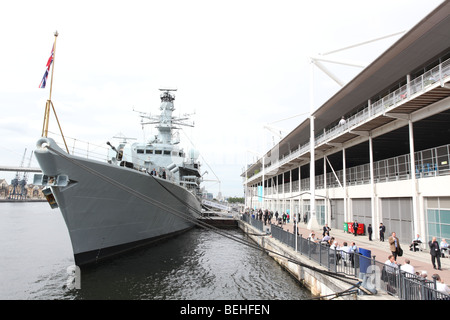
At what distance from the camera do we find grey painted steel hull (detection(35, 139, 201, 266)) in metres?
10.2

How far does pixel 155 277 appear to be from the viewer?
10641 mm

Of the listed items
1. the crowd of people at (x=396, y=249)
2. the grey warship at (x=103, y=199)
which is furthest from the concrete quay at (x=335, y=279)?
the grey warship at (x=103, y=199)

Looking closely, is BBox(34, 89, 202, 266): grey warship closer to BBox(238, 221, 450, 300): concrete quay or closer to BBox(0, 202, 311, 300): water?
BBox(0, 202, 311, 300): water

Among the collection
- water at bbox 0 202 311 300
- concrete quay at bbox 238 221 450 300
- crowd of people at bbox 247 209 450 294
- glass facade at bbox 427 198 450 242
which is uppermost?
glass facade at bbox 427 198 450 242

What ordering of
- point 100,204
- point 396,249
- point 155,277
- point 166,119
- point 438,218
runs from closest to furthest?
1. point 396,249
2. point 155,277
3. point 438,218
4. point 100,204
5. point 166,119

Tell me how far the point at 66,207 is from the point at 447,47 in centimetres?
1740

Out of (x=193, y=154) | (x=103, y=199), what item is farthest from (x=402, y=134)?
(x=193, y=154)

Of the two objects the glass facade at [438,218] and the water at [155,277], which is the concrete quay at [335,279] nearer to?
the water at [155,277]

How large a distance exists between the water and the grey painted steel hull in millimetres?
800

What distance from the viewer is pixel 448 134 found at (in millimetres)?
16547

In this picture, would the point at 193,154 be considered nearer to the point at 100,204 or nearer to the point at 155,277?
the point at 100,204

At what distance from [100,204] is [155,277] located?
3.89 meters

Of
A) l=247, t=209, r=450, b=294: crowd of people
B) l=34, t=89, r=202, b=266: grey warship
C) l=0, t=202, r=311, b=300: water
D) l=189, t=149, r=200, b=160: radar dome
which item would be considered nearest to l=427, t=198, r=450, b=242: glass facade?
l=247, t=209, r=450, b=294: crowd of people
